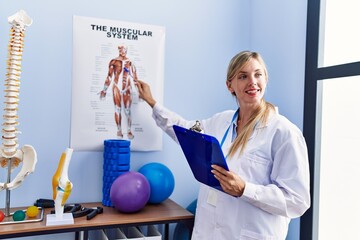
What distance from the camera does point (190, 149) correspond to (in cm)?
139

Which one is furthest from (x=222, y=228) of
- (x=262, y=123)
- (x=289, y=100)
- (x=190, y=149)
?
(x=289, y=100)

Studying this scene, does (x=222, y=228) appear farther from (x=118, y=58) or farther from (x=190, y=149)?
(x=118, y=58)

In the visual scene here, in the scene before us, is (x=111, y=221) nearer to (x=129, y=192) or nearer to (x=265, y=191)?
(x=129, y=192)

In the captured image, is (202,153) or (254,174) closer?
(202,153)

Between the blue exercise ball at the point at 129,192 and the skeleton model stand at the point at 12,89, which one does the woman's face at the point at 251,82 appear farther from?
the skeleton model stand at the point at 12,89

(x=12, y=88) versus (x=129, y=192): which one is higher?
(x=12, y=88)

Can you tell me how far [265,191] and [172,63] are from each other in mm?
1165

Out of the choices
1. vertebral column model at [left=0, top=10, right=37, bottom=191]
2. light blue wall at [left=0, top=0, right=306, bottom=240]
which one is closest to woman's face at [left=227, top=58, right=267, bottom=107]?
light blue wall at [left=0, top=0, right=306, bottom=240]

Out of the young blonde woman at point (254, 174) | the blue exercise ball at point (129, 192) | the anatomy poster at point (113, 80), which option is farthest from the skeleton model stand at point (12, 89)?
the young blonde woman at point (254, 174)

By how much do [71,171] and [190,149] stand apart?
904 mm

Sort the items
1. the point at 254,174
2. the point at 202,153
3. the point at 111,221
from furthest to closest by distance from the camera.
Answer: the point at 111,221 → the point at 254,174 → the point at 202,153

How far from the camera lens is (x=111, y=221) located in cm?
162

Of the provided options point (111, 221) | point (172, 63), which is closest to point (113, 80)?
point (172, 63)

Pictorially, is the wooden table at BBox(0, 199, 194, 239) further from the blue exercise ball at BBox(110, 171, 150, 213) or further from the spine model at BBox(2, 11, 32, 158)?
the spine model at BBox(2, 11, 32, 158)
